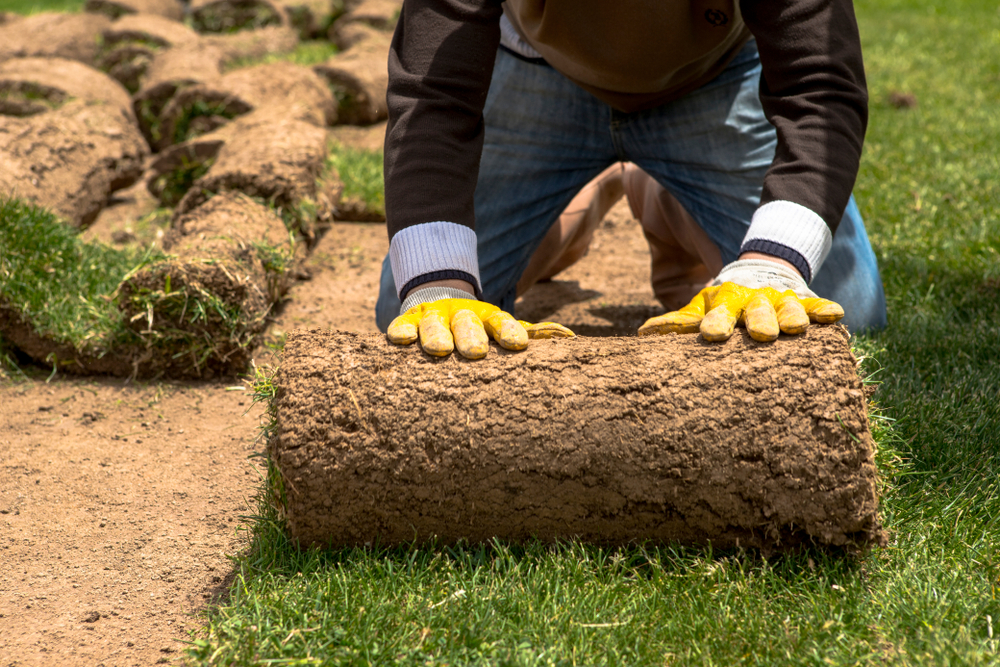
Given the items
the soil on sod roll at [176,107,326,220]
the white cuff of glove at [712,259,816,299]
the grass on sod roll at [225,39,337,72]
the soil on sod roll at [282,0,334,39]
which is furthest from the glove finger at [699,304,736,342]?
the soil on sod roll at [282,0,334,39]

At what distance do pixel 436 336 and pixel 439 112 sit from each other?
2.30 ft

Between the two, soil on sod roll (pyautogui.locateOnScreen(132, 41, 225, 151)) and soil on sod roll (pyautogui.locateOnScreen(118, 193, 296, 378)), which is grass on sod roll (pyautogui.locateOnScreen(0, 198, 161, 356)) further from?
soil on sod roll (pyautogui.locateOnScreen(132, 41, 225, 151))

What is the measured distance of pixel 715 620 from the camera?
1.59 m

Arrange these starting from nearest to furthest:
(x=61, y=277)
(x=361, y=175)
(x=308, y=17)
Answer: (x=61, y=277) < (x=361, y=175) < (x=308, y=17)

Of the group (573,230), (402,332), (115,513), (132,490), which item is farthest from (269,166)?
(402,332)

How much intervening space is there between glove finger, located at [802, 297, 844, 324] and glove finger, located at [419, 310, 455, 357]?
77 cm

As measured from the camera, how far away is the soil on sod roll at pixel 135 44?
21.0 feet

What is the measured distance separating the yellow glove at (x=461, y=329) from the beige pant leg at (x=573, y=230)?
1390 mm

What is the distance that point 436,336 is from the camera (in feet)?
5.67

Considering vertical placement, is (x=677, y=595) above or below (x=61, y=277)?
above

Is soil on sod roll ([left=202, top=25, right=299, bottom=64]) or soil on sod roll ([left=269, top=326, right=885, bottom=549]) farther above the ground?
soil on sod roll ([left=269, top=326, right=885, bottom=549])

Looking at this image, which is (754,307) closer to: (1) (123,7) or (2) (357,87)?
(2) (357,87)

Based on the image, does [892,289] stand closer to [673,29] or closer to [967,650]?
[673,29]

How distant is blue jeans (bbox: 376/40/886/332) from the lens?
9.24 ft
